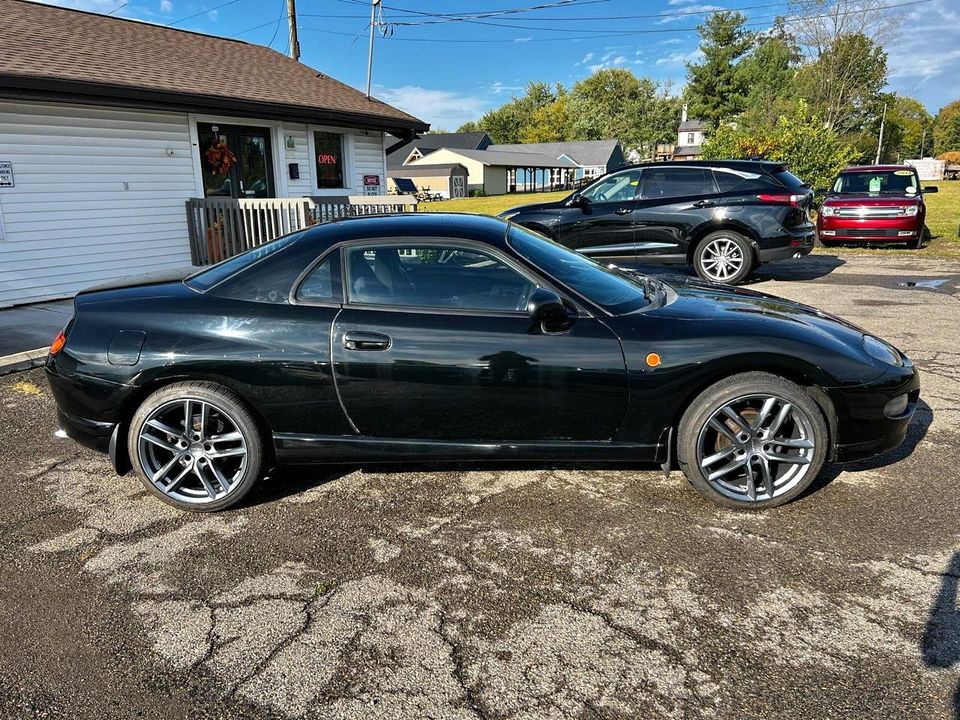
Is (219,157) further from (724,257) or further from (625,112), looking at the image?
(625,112)

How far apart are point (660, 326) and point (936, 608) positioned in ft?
5.33

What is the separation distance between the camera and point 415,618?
259 centimetres

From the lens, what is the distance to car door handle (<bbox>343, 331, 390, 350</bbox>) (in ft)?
10.9

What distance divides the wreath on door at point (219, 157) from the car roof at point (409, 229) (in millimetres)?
8994

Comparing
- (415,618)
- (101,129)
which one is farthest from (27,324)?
(415,618)

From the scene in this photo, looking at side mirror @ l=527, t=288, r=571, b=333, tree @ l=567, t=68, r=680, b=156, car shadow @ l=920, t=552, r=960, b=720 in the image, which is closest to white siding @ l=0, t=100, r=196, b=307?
side mirror @ l=527, t=288, r=571, b=333

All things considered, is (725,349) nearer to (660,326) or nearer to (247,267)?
(660,326)

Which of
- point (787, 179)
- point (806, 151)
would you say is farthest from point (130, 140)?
point (806, 151)

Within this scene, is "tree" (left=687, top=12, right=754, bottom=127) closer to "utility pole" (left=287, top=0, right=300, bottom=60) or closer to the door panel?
"utility pole" (left=287, top=0, right=300, bottom=60)

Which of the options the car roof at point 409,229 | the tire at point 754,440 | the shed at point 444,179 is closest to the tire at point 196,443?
the car roof at point 409,229

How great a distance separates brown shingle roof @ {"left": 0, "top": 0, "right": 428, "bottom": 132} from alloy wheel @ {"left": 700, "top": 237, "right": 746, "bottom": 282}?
7538 mm

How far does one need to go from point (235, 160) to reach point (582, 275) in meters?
10.1

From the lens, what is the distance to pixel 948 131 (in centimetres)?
10456

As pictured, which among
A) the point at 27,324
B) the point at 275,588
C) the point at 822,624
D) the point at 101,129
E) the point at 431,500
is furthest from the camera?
the point at 101,129
